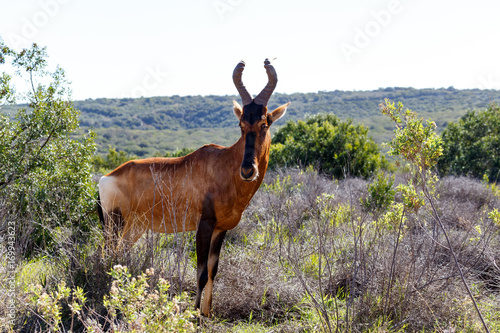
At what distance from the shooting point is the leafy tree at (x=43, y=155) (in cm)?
652

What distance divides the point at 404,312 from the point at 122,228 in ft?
11.1

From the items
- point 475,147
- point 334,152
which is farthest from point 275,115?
point 475,147

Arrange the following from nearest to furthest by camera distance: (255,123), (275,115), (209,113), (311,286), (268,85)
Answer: (255,123)
(268,85)
(275,115)
(311,286)
(209,113)

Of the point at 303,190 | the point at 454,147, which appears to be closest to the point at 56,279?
the point at 303,190

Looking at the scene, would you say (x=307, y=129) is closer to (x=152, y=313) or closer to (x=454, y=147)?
(x=454, y=147)

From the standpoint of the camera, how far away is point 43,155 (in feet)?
22.2

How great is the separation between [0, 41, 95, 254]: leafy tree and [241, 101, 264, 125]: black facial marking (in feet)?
11.9

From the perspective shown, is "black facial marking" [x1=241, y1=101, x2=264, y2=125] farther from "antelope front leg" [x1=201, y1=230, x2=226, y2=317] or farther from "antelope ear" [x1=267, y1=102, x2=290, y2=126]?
"antelope front leg" [x1=201, y1=230, x2=226, y2=317]

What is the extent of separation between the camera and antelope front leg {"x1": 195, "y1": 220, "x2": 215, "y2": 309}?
14.7 ft

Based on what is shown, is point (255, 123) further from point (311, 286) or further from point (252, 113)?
point (311, 286)

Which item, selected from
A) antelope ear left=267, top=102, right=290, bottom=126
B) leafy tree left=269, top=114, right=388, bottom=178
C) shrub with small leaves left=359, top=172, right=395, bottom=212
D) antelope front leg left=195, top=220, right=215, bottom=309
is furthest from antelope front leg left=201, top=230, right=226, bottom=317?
leafy tree left=269, top=114, right=388, bottom=178

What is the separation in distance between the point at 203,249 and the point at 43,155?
3804 millimetres

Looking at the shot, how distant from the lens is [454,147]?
16.2 m

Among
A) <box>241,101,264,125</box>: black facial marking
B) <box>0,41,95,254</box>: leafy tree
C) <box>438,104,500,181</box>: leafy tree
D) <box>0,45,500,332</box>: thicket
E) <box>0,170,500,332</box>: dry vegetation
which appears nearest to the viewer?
<box>0,45,500,332</box>: thicket
